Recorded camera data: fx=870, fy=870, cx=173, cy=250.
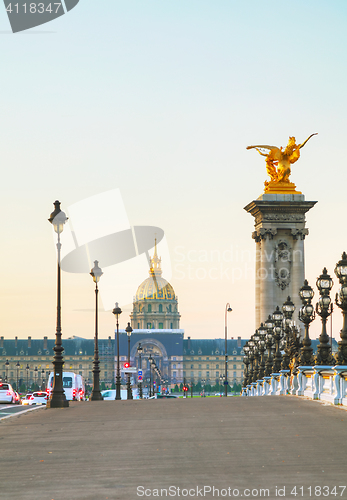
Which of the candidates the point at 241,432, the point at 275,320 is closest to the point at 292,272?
the point at 275,320

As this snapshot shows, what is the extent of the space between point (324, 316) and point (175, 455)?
1874 centimetres

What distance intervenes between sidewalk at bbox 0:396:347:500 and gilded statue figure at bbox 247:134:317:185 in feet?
161

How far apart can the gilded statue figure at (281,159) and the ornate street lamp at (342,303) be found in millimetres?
40876

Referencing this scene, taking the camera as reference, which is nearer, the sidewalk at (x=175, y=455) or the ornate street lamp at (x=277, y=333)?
the sidewalk at (x=175, y=455)

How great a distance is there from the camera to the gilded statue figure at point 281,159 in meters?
70.9

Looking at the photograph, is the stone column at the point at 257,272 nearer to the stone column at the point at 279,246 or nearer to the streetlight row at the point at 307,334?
the stone column at the point at 279,246

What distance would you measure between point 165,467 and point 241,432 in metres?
4.68

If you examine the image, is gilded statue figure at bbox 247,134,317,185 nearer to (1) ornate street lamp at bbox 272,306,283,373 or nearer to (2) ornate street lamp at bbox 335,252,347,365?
(1) ornate street lamp at bbox 272,306,283,373

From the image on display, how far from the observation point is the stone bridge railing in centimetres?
2545

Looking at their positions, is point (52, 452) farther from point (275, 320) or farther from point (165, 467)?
point (275, 320)

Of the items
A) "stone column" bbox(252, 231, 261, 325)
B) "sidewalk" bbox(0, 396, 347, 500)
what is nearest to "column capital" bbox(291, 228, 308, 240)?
"stone column" bbox(252, 231, 261, 325)

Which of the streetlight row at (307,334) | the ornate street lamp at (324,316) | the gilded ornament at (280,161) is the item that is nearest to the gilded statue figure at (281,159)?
the gilded ornament at (280,161)

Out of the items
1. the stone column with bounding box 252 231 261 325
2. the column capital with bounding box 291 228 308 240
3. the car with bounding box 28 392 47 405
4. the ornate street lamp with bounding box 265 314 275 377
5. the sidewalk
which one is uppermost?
the column capital with bounding box 291 228 308 240

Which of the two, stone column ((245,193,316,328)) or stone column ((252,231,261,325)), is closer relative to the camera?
stone column ((245,193,316,328))
